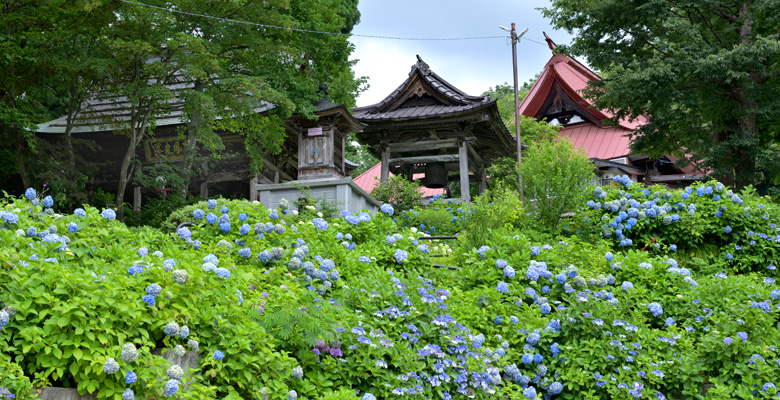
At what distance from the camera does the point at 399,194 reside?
1414 centimetres

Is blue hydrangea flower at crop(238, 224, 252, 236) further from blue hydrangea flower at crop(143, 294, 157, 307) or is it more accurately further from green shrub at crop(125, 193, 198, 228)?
green shrub at crop(125, 193, 198, 228)

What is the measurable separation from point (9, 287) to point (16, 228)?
1.50m

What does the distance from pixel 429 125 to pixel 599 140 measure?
13308 millimetres

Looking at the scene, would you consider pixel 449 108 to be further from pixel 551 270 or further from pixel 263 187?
pixel 551 270

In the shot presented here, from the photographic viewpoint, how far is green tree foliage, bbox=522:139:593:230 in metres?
9.36

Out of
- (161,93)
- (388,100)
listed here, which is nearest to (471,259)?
(161,93)

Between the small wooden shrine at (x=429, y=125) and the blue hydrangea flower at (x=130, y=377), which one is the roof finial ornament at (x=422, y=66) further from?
the blue hydrangea flower at (x=130, y=377)

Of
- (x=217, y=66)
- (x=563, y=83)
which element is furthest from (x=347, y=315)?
(x=563, y=83)

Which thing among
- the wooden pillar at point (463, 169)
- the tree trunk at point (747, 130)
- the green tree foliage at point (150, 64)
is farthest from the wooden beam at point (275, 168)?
the tree trunk at point (747, 130)

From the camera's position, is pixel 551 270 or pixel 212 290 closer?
pixel 212 290

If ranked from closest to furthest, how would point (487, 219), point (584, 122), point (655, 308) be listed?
point (655, 308)
point (487, 219)
point (584, 122)

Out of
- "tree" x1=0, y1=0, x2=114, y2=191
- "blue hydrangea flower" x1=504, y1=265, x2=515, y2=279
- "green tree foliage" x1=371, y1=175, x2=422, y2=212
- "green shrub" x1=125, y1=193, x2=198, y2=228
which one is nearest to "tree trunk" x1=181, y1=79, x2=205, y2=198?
"green shrub" x1=125, y1=193, x2=198, y2=228

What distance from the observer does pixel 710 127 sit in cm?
1791

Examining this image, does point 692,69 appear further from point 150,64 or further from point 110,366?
point 110,366
